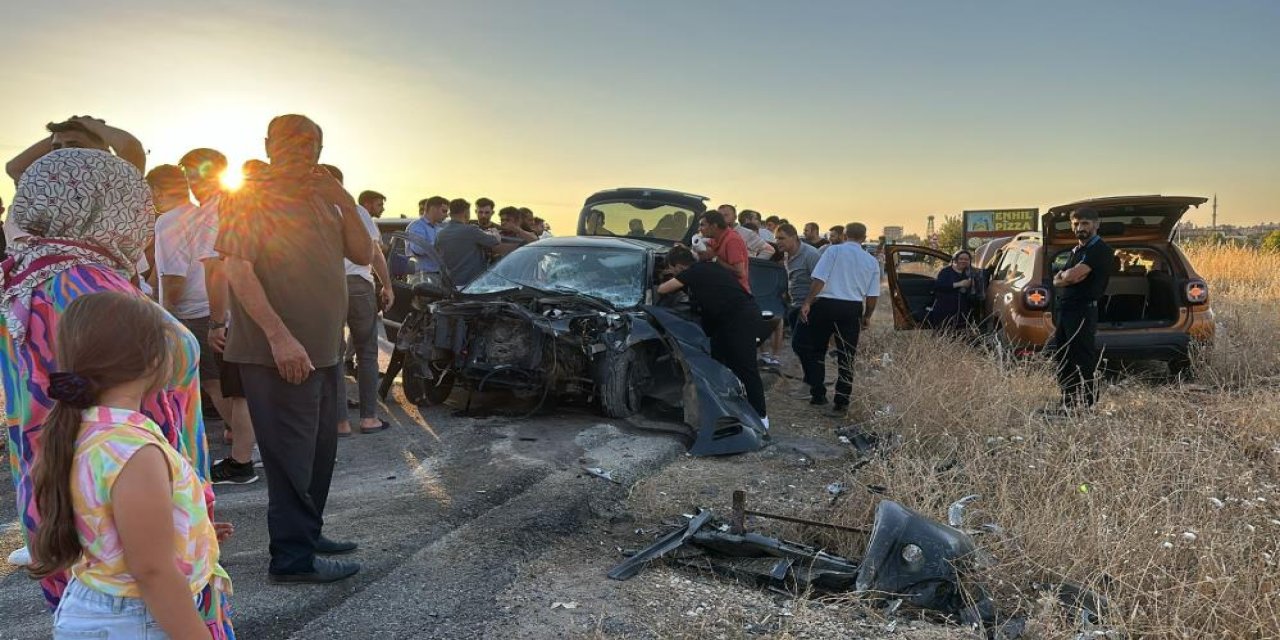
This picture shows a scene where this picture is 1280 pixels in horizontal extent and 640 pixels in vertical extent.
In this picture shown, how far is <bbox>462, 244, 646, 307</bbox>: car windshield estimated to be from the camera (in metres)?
7.30

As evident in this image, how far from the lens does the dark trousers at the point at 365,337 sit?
615 cm

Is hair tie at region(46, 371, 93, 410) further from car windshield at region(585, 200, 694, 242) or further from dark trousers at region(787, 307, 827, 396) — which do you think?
car windshield at region(585, 200, 694, 242)

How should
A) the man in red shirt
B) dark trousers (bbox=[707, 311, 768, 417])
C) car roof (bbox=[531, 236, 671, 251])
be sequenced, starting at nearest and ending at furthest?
dark trousers (bbox=[707, 311, 768, 417])
the man in red shirt
car roof (bbox=[531, 236, 671, 251])

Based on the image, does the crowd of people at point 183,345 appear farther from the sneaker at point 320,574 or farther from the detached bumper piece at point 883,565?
the detached bumper piece at point 883,565

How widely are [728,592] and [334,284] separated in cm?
211

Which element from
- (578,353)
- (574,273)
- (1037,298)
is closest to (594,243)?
(574,273)

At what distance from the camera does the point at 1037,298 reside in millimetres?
8336

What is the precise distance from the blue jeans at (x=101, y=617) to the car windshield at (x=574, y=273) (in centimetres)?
548

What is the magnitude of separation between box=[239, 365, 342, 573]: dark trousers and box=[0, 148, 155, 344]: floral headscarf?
1055mm

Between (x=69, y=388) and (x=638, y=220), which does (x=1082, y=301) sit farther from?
(x=69, y=388)

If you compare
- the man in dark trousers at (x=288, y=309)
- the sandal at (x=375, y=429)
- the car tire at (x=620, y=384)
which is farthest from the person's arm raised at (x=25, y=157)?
the car tire at (x=620, y=384)

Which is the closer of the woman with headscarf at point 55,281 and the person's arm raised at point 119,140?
the woman with headscarf at point 55,281

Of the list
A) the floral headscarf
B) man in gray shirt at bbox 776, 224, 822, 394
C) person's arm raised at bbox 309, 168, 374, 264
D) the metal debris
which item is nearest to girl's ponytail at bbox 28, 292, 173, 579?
the floral headscarf

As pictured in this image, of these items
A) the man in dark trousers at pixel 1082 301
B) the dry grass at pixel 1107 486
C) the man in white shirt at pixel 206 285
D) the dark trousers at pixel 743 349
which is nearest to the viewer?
the dry grass at pixel 1107 486
